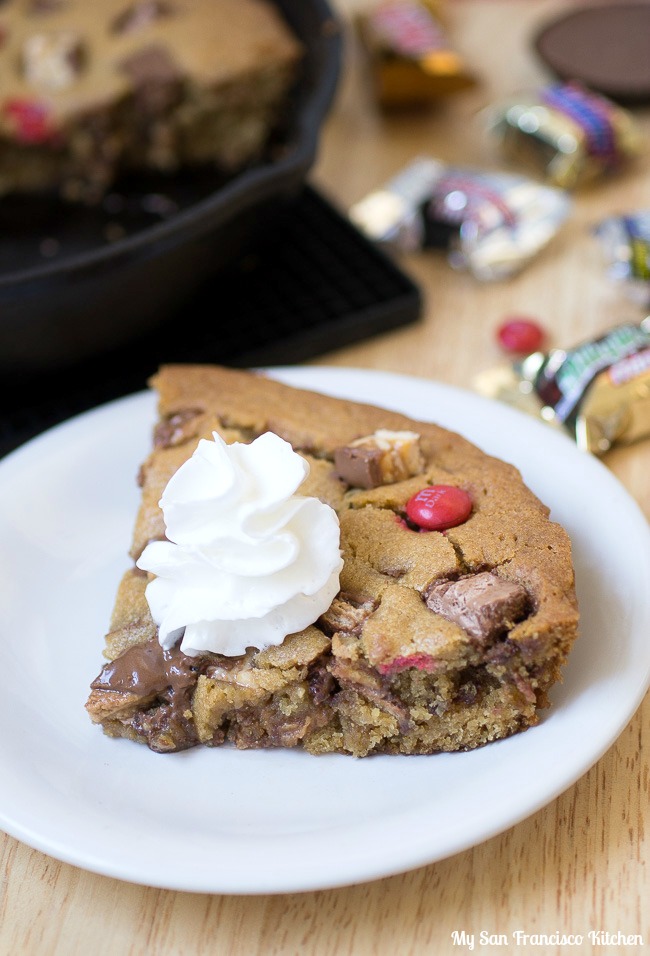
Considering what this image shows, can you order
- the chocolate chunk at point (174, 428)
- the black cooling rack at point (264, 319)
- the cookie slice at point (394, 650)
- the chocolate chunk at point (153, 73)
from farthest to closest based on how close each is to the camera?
the chocolate chunk at point (153, 73) → the black cooling rack at point (264, 319) → the chocolate chunk at point (174, 428) → the cookie slice at point (394, 650)

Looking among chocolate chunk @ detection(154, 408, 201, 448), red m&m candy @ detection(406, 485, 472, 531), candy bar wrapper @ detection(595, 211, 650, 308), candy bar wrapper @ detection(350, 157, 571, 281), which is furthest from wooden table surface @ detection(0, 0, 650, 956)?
candy bar wrapper @ detection(350, 157, 571, 281)

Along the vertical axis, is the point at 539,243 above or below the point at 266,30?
below

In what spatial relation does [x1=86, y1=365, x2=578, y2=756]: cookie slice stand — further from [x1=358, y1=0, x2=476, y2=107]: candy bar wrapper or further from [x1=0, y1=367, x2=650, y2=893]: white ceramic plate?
[x1=358, y1=0, x2=476, y2=107]: candy bar wrapper

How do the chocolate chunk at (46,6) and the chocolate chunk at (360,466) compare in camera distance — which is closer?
the chocolate chunk at (360,466)

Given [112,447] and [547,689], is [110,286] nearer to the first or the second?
[112,447]

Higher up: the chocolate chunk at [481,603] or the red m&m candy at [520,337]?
the chocolate chunk at [481,603]

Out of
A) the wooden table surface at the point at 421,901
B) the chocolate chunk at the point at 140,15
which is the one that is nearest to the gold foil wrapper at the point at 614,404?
the wooden table surface at the point at 421,901

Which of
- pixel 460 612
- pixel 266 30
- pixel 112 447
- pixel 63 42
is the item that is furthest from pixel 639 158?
pixel 460 612

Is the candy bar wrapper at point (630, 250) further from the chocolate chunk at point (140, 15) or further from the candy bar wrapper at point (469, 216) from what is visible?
the chocolate chunk at point (140, 15)
